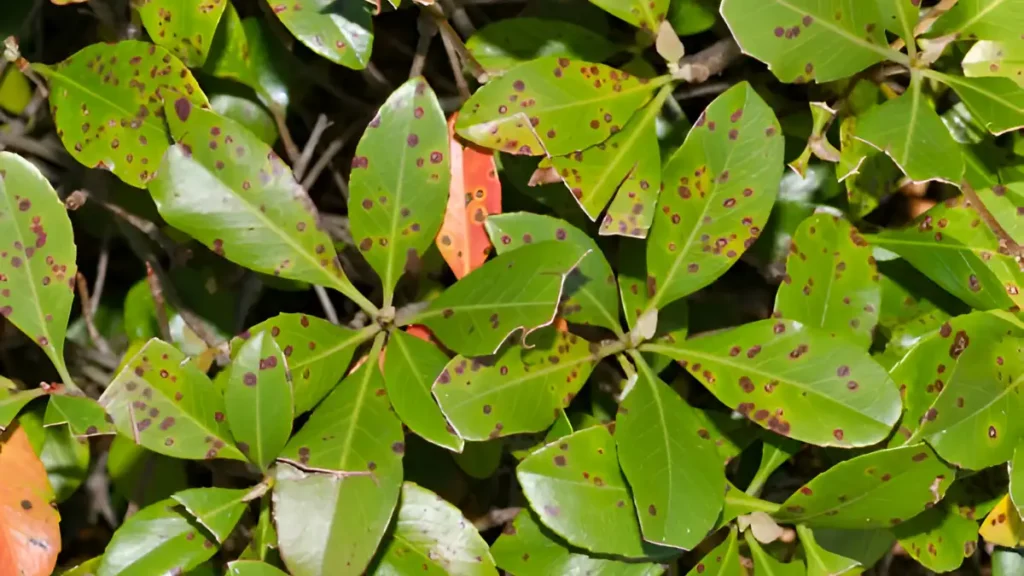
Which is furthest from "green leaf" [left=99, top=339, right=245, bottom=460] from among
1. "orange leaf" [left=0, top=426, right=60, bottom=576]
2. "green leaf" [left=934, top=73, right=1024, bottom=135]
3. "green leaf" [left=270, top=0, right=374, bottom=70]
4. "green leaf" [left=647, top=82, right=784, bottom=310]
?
"green leaf" [left=934, top=73, right=1024, bottom=135]

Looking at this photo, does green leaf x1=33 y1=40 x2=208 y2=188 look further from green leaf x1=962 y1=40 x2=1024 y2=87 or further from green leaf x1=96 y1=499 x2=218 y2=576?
green leaf x1=962 y1=40 x2=1024 y2=87

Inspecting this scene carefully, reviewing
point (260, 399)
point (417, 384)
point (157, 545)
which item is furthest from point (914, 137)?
point (157, 545)

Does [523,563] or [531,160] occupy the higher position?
[531,160]

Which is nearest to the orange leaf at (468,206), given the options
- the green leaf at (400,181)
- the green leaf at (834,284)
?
the green leaf at (400,181)

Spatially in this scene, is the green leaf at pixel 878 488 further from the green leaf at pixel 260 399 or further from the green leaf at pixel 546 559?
the green leaf at pixel 260 399

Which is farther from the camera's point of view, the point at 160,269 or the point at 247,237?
the point at 160,269

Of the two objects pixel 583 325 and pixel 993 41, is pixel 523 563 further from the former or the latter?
pixel 993 41

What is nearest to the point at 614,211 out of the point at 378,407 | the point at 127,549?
the point at 378,407
